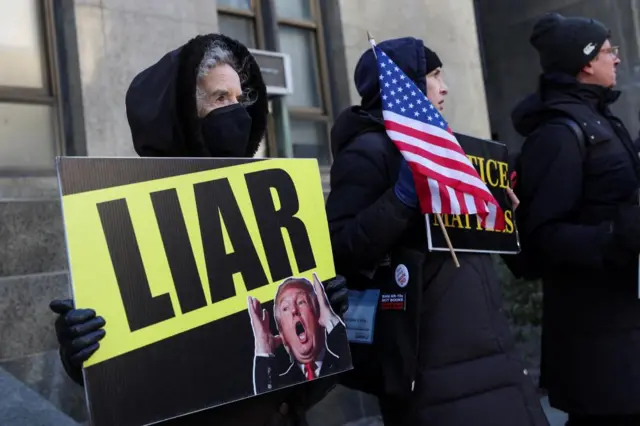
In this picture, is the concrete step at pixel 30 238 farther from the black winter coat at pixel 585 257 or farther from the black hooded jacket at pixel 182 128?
the black winter coat at pixel 585 257

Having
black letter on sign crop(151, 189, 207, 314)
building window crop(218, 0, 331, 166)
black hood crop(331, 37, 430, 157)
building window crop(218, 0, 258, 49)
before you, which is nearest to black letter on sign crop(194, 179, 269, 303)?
black letter on sign crop(151, 189, 207, 314)

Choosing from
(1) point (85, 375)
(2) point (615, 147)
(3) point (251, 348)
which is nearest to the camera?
(1) point (85, 375)

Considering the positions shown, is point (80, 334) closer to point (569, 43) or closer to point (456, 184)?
point (456, 184)

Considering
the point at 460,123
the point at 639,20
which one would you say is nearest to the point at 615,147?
the point at 460,123

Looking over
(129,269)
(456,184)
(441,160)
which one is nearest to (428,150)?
(441,160)

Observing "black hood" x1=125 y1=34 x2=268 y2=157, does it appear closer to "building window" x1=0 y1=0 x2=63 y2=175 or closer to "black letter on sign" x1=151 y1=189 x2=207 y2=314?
"black letter on sign" x1=151 y1=189 x2=207 y2=314

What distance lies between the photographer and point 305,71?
6965mm

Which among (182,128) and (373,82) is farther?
(373,82)

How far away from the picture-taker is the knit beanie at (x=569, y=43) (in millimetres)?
3504

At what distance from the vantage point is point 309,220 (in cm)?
235

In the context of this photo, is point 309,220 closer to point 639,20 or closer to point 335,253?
point 335,253

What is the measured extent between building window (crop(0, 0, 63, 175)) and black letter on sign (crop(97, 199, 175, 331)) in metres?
3.31

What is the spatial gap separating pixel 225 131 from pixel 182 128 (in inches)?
6.1

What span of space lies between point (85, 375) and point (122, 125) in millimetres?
3669
